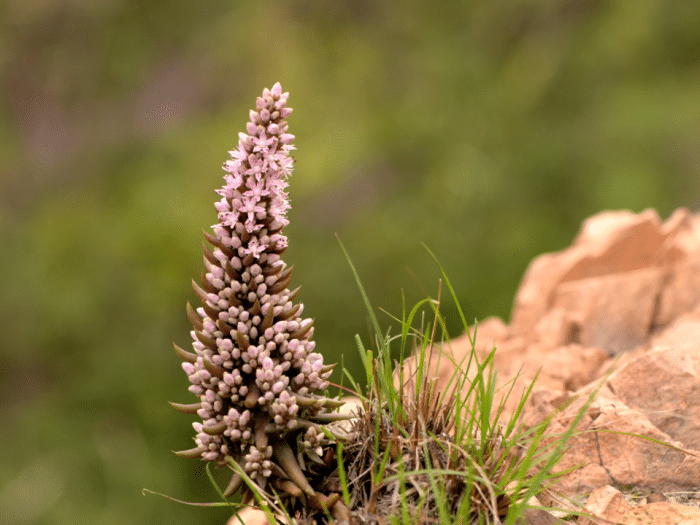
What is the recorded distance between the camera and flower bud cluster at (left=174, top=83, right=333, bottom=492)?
6.46 ft

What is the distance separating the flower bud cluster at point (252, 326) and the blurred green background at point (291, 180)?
18.3 feet

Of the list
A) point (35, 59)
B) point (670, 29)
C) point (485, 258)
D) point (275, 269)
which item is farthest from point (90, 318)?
point (670, 29)

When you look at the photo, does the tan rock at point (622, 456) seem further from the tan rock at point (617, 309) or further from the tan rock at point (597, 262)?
the tan rock at point (597, 262)

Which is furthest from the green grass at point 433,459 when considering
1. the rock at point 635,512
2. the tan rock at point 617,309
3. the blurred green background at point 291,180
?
the blurred green background at point 291,180

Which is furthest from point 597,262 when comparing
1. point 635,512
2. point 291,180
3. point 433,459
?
point 291,180

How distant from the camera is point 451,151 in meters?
8.71

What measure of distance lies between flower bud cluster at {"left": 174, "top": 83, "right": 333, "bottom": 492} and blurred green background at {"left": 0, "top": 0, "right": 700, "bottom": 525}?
220 inches

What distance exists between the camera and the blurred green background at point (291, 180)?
7785 millimetres

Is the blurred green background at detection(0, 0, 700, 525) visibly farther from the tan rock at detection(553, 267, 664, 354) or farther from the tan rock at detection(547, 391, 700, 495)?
the tan rock at detection(547, 391, 700, 495)

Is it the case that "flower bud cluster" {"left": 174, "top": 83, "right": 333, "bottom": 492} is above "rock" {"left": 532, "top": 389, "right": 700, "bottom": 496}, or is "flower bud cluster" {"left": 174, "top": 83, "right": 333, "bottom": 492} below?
above

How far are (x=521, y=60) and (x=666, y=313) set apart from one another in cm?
618

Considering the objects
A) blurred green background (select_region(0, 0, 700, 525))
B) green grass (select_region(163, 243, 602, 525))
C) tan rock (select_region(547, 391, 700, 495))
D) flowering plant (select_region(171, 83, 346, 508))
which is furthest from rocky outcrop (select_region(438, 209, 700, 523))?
blurred green background (select_region(0, 0, 700, 525))

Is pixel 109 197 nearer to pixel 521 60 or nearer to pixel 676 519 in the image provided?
pixel 521 60

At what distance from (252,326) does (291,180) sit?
21.6ft
